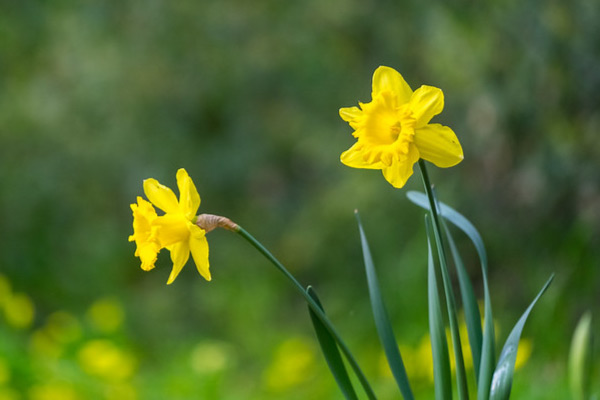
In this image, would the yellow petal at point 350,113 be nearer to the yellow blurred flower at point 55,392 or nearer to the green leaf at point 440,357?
the green leaf at point 440,357

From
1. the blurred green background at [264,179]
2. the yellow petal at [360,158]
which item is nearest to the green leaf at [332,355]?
the yellow petal at [360,158]

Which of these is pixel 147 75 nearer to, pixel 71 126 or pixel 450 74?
pixel 71 126

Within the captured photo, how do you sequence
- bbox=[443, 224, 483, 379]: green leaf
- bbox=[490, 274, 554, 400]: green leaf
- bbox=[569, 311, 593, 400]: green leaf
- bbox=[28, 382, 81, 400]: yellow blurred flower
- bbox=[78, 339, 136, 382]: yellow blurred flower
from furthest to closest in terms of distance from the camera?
bbox=[78, 339, 136, 382]: yellow blurred flower < bbox=[28, 382, 81, 400]: yellow blurred flower < bbox=[569, 311, 593, 400]: green leaf < bbox=[443, 224, 483, 379]: green leaf < bbox=[490, 274, 554, 400]: green leaf

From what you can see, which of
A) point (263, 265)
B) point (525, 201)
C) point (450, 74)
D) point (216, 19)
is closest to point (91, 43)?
point (216, 19)

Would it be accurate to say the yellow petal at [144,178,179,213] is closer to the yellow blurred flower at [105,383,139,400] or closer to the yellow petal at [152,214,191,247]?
the yellow petal at [152,214,191,247]

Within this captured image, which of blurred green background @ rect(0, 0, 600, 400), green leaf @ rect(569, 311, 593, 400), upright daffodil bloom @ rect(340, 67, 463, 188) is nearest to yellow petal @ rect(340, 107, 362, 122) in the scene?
upright daffodil bloom @ rect(340, 67, 463, 188)

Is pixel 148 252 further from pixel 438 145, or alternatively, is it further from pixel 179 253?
pixel 438 145
